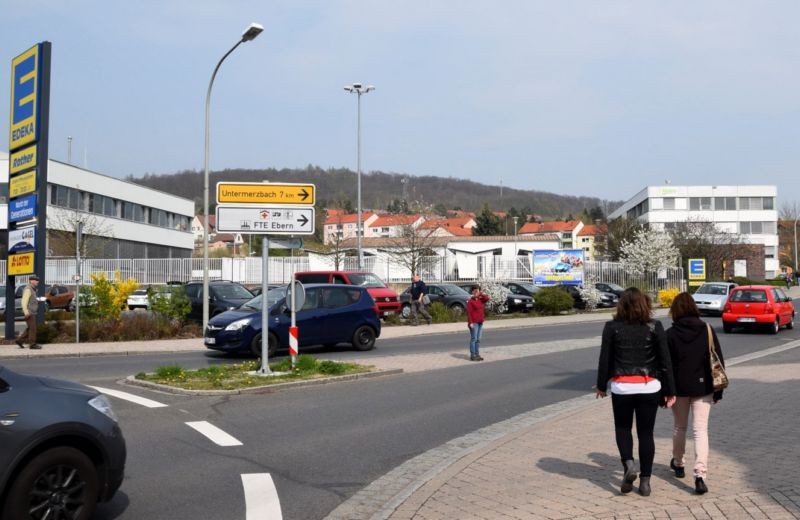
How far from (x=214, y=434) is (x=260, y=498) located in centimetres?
287

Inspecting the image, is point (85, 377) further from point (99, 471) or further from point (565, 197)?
point (565, 197)

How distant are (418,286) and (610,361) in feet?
71.3

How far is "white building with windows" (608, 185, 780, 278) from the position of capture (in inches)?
3912

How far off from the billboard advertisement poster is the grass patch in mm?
29899

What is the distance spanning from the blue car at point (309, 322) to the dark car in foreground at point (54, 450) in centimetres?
1116

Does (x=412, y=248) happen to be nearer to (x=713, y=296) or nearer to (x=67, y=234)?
(x=713, y=296)

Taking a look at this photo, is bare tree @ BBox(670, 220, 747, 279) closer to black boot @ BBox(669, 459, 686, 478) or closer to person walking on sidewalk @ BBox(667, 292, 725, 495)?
black boot @ BBox(669, 459, 686, 478)

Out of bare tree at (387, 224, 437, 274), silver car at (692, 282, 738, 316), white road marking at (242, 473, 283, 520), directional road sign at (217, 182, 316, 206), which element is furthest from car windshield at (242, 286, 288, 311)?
bare tree at (387, 224, 437, 274)

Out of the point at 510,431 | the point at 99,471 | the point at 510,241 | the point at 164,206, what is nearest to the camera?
the point at 99,471

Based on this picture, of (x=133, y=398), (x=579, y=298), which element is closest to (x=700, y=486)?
(x=133, y=398)

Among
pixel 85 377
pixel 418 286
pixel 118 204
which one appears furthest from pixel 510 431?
pixel 118 204

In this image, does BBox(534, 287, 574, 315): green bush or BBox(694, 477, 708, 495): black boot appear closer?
BBox(694, 477, 708, 495): black boot

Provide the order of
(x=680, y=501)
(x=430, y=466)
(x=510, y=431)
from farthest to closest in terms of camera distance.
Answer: (x=510, y=431)
(x=430, y=466)
(x=680, y=501)

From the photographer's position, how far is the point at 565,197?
538 feet
